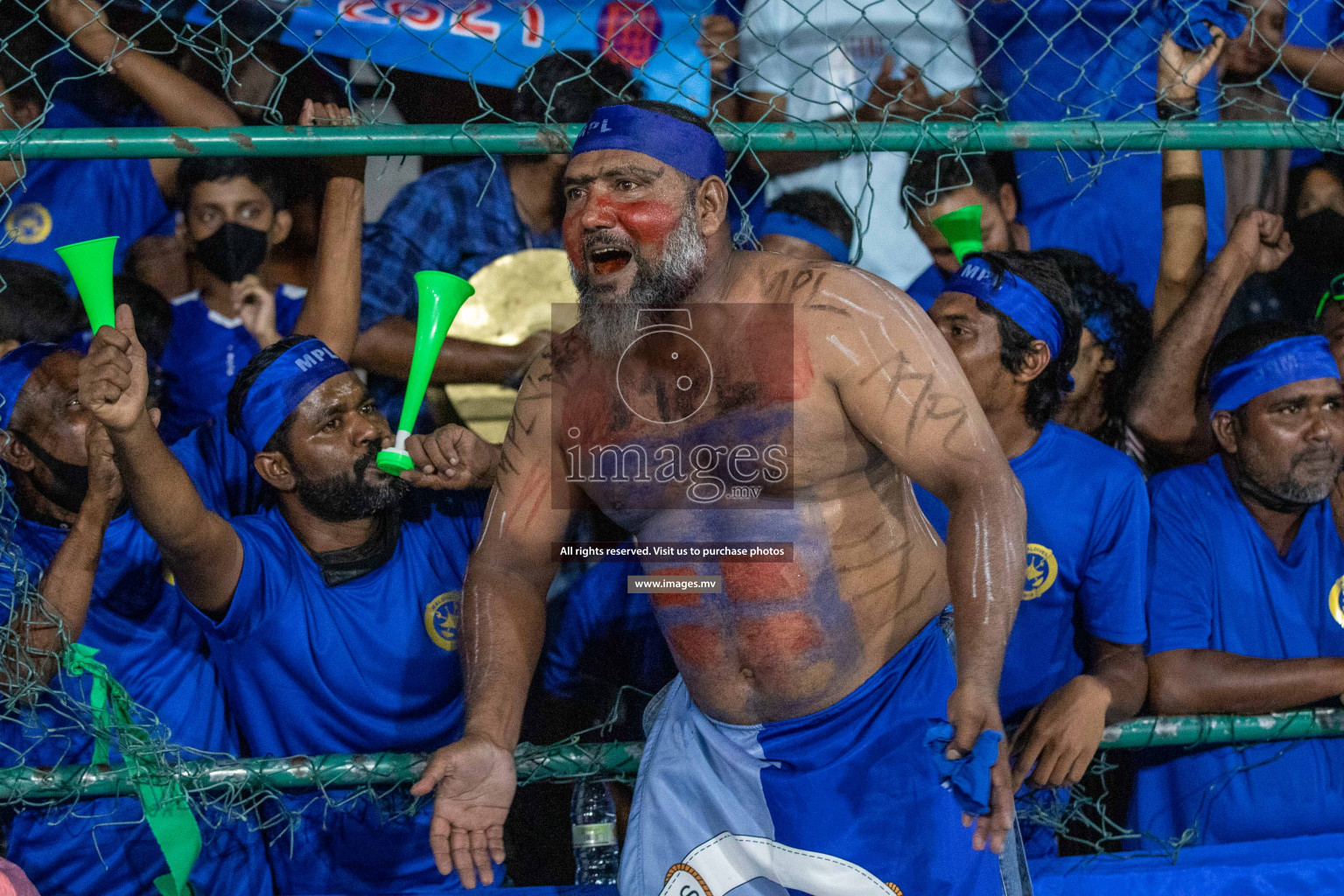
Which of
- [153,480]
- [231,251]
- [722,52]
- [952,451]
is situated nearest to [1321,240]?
[722,52]

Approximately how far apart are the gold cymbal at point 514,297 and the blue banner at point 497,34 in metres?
0.52

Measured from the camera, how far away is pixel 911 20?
11.4 feet

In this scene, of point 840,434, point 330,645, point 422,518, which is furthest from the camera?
point 422,518

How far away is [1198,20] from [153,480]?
8.64 feet

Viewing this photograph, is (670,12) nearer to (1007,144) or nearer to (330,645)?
(1007,144)

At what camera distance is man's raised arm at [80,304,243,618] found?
202 centimetres

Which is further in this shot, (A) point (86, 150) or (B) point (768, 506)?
(A) point (86, 150)

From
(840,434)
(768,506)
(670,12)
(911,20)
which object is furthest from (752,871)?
(911,20)

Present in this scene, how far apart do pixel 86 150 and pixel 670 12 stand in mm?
1656

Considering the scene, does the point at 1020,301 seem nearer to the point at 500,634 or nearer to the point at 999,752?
the point at 999,752

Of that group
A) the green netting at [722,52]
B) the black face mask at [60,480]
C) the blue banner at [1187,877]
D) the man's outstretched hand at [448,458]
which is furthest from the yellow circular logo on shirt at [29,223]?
the blue banner at [1187,877]

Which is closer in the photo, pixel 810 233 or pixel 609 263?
pixel 609 263

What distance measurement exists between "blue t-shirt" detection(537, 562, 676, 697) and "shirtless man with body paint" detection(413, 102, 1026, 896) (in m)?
0.55

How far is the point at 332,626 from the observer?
8.30 feet
